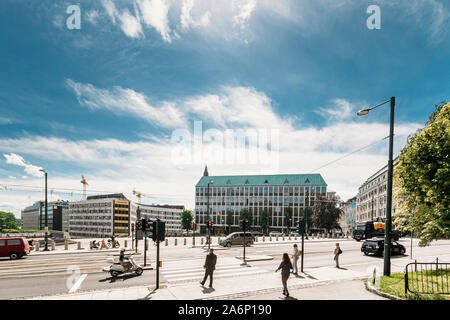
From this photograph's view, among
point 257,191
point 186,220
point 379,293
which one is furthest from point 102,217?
point 379,293

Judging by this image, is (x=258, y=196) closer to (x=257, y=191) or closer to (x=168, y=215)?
(x=257, y=191)

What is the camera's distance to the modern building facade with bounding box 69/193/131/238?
5133 inches

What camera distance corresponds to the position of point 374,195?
6469 cm

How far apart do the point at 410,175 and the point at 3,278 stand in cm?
2095

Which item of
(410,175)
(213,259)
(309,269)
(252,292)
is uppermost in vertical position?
(410,175)

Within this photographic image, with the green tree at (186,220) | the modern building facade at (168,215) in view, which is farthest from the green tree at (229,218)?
the modern building facade at (168,215)

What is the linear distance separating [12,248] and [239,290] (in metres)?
21.2

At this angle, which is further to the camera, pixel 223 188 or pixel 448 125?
pixel 223 188

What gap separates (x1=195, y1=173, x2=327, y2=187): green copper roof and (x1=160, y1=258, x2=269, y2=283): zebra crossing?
80206 mm

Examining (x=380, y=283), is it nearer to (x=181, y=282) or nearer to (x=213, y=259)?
(x=213, y=259)

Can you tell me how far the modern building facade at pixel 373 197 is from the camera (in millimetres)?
Answer: 58406

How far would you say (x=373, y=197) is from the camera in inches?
2397

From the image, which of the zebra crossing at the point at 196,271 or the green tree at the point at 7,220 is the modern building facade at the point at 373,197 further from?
the green tree at the point at 7,220
